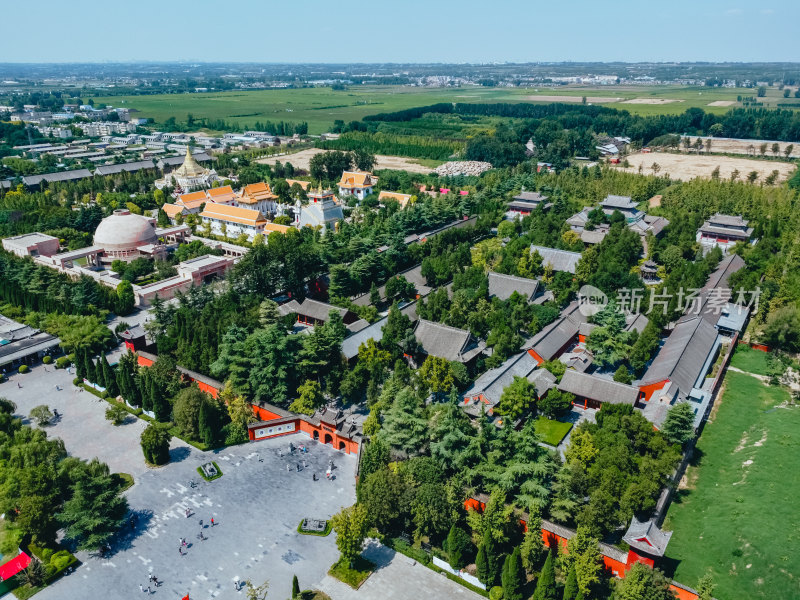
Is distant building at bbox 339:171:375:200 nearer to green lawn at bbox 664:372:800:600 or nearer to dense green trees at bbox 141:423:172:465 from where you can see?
dense green trees at bbox 141:423:172:465

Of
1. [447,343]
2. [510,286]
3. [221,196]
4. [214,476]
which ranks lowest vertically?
[214,476]

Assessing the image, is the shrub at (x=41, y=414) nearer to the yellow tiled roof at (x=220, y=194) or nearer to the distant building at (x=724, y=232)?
the yellow tiled roof at (x=220, y=194)

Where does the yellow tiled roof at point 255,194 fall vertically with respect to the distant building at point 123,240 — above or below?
above

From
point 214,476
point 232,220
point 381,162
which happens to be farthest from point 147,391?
point 381,162

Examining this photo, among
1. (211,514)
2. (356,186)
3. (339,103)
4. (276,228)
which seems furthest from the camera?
(339,103)

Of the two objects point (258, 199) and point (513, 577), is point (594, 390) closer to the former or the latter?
point (513, 577)

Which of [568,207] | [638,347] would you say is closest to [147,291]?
[638,347]

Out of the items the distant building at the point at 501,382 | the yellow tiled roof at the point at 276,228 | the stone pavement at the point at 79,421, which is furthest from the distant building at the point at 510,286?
the stone pavement at the point at 79,421
